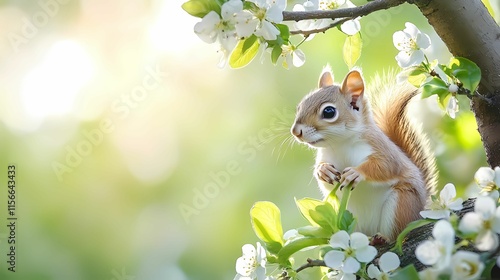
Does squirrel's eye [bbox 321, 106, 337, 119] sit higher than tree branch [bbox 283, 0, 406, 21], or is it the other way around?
tree branch [bbox 283, 0, 406, 21]

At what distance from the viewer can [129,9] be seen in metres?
2.52

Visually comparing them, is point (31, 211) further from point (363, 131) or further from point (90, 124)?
point (363, 131)

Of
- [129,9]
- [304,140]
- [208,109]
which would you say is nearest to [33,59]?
[129,9]

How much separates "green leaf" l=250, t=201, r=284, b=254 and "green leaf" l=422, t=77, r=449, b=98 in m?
0.29

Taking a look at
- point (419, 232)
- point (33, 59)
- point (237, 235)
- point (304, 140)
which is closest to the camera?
point (419, 232)

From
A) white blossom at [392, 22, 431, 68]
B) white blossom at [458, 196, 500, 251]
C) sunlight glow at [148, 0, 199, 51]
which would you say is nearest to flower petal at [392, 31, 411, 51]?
white blossom at [392, 22, 431, 68]

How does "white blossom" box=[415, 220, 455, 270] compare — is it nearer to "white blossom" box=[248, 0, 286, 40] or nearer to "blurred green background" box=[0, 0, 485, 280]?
"white blossom" box=[248, 0, 286, 40]

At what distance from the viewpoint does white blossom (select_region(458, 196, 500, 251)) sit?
696 mm

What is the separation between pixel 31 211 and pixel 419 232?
5.56ft

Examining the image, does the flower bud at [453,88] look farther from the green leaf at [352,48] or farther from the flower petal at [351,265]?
the flower petal at [351,265]

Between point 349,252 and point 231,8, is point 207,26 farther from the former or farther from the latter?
point 349,252

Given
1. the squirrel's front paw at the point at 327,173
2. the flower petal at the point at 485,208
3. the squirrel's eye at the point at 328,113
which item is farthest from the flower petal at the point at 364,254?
the squirrel's eye at the point at 328,113

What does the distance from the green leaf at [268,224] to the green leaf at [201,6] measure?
308 mm

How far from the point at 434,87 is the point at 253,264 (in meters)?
0.38
